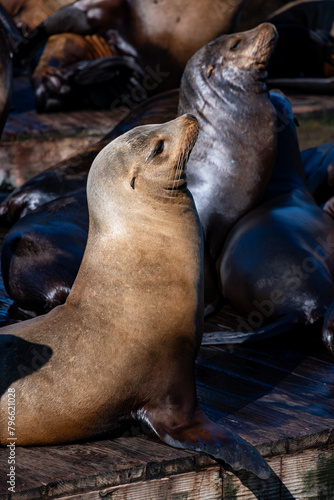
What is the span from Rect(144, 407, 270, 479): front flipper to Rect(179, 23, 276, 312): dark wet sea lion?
5.82ft

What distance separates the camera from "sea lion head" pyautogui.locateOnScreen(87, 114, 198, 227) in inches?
118

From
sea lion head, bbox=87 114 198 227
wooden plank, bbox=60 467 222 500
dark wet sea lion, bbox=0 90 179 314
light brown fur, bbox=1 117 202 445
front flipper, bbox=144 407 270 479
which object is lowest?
dark wet sea lion, bbox=0 90 179 314

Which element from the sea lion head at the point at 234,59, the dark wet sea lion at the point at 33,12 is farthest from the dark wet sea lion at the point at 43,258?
the dark wet sea lion at the point at 33,12

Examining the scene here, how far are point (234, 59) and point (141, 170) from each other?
222cm

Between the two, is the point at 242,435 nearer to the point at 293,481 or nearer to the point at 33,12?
the point at 293,481

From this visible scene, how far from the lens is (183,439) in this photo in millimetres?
2781

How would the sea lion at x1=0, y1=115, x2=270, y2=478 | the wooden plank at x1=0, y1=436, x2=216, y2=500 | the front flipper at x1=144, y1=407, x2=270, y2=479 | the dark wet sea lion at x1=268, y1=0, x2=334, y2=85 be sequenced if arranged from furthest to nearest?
the dark wet sea lion at x1=268, y1=0, x2=334, y2=85 → the sea lion at x1=0, y1=115, x2=270, y2=478 → the front flipper at x1=144, y1=407, x2=270, y2=479 → the wooden plank at x1=0, y1=436, x2=216, y2=500

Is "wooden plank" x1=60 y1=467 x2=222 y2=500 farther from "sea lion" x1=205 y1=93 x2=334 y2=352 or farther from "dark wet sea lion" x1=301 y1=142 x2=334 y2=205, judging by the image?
"dark wet sea lion" x1=301 y1=142 x2=334 y2=205

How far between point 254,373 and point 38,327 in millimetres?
1126

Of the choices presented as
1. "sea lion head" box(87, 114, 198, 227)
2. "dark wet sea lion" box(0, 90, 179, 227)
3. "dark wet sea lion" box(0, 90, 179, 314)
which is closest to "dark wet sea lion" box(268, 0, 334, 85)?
"dark wet sea lion" box(0, 90, 179, 227)

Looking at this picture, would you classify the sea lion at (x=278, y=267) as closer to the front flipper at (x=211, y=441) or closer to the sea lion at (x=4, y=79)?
the front flipper at (x=211, y=441)

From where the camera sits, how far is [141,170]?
3.02 meters

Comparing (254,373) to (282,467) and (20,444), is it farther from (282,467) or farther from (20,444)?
(20,444)

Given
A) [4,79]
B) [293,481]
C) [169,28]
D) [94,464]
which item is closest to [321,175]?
[4,79]
